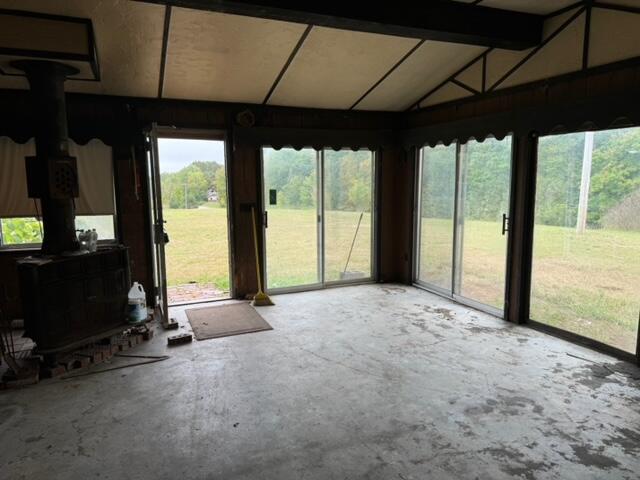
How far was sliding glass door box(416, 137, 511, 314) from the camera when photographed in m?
4.86

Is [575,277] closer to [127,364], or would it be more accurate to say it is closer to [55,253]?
[127,364]

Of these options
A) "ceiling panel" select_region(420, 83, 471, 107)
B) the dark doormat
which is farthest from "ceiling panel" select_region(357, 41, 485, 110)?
the dark doormat

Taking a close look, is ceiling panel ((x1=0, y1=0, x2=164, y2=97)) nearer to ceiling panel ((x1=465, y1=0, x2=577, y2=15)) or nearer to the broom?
the broom

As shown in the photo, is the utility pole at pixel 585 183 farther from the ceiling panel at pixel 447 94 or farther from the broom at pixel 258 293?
the broom at pixel 258 293

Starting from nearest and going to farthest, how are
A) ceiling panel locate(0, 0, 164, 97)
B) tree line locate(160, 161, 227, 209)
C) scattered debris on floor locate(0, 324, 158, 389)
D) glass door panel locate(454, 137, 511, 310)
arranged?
ceiling panel locate(0, 0, 164, 97)
scattered debris on floor locate(0, 324, 158, 389)
glass door panel locate(454, 137, 511, 310)
tree line locate(160, 161, 227, 209)

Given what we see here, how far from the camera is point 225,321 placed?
4.77m

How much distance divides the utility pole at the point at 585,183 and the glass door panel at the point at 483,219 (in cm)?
83

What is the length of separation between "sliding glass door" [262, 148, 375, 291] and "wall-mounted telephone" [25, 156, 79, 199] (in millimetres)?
2570

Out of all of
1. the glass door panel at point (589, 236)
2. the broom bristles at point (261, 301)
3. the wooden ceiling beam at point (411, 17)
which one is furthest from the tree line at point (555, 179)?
the broom bristles at point (261, 301)

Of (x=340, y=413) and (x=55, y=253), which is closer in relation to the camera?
(x=340, y=413)

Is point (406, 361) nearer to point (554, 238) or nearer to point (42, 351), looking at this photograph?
point (554, 238)

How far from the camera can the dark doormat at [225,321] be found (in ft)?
14.5

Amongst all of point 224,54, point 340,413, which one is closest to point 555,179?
point 340,413

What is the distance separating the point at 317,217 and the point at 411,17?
3.18m
